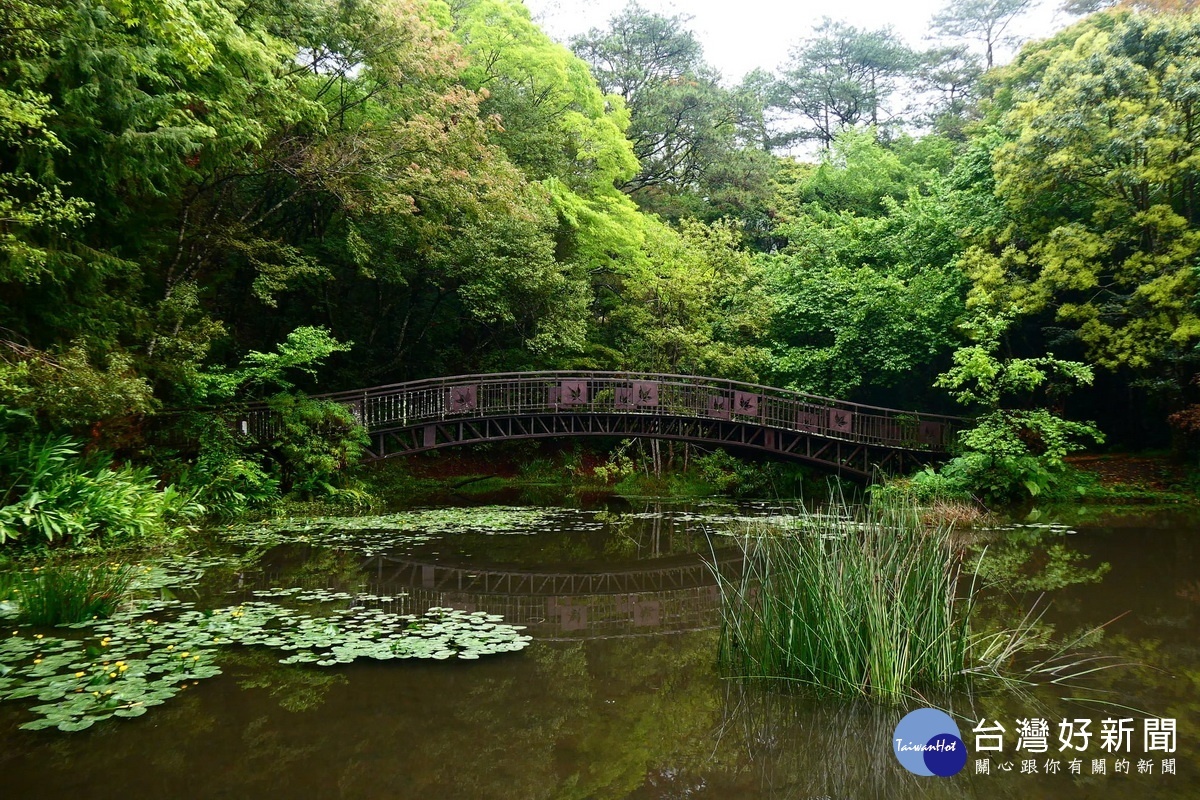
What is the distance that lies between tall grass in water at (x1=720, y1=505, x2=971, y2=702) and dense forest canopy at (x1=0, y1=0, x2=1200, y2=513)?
19.9ft

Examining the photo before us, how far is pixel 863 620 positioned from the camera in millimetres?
3295

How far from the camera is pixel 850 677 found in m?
3.28

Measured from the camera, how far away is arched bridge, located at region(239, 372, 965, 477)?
12625 mm

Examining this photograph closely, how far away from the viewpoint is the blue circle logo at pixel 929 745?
279cm

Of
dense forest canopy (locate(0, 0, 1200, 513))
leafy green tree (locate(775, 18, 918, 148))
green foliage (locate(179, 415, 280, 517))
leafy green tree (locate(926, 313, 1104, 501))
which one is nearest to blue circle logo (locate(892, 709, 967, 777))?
dense forest canopy (locate(0, 0, 1200, 513))

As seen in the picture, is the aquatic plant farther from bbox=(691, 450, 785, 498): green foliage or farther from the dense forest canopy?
bbox=(691, 450, 785, 498): green foliage

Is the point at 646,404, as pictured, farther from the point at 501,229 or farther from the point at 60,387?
the point at 60,387

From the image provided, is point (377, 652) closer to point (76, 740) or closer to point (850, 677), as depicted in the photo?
point (76, 740)

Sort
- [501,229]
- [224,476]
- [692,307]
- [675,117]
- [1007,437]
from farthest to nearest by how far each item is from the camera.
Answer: [675,117] < [692,307] < [501,229] < [1007,437] < [224,476]

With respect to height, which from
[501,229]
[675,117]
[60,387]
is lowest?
[60,387]

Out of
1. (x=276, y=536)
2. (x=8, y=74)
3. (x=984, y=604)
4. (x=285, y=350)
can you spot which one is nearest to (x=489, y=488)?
(x=285, y=350)

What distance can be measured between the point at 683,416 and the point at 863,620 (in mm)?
9993

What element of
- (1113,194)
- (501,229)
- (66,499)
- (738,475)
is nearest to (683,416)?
(738,475)

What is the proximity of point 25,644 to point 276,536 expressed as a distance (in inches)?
159
